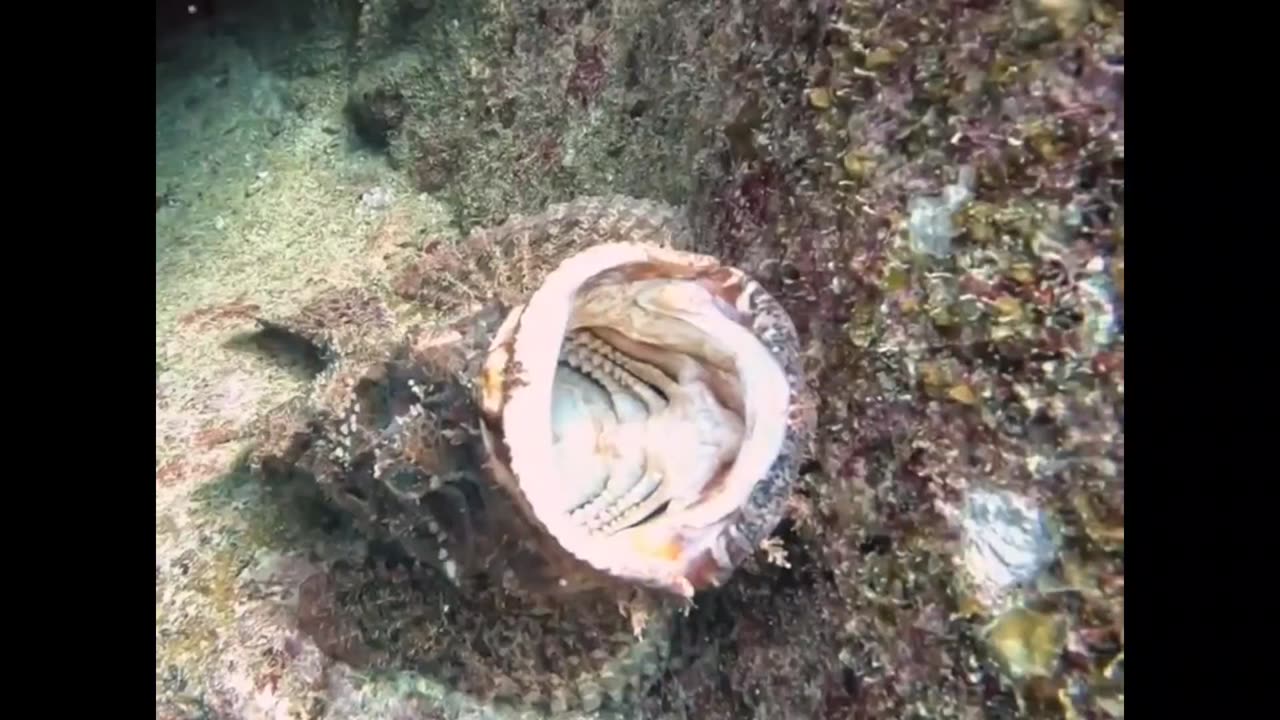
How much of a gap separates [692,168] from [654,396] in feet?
2.45

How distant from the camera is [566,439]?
2.44 m

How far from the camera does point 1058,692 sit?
4.98 feet

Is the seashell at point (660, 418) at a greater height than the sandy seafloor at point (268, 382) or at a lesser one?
greater

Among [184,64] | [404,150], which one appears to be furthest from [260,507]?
[184,64]

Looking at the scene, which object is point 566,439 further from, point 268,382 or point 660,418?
point 268,382

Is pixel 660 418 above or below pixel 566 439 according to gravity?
above

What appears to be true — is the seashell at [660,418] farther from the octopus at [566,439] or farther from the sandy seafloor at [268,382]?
the sandy seafloor at [268,382]

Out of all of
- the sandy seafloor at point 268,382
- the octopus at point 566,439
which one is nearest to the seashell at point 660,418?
the octopus at point 566,439

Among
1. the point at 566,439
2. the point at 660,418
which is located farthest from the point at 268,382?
the point at 660,418

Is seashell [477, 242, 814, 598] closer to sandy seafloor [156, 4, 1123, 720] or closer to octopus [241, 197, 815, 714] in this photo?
octopus [241, 197, 815, 714]

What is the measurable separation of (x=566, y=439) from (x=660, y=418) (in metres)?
0.26

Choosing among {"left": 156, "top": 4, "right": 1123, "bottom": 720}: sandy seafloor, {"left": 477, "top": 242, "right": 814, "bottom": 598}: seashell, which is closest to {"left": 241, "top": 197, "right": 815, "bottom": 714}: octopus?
{"left": 477, "top": 242, "right": 814, "bottom": 598}: seashell

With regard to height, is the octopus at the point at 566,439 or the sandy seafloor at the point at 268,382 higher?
the octopus at the point at 566,439

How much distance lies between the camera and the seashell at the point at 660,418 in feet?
6.37
